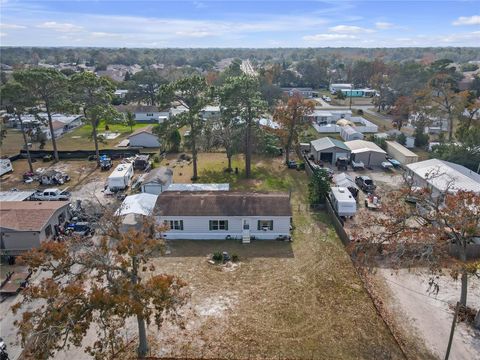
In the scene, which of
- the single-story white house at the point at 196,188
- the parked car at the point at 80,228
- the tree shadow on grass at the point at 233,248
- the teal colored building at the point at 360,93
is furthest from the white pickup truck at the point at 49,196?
the teal colored building at the point at 360,93

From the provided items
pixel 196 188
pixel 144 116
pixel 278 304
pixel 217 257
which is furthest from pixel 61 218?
pixel 144 116

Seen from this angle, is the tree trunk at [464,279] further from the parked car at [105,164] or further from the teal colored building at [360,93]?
the teal colored building at [360,93]

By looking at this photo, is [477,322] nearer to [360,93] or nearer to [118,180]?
[118,180]

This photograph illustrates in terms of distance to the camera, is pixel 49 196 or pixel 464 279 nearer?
pixel 464 279

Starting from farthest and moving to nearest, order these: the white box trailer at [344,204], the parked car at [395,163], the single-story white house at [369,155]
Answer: the parked car at [395,163] < the single-story white house at [369,155] < the white box trailer at [344,204]

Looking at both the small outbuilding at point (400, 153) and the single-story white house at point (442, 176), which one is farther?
the small outbuilding at point (400, 153)

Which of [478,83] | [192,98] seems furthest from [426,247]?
[478,83]

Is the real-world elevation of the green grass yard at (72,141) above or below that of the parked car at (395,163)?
below
